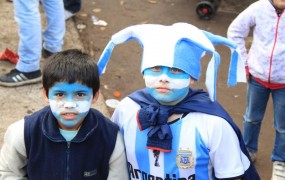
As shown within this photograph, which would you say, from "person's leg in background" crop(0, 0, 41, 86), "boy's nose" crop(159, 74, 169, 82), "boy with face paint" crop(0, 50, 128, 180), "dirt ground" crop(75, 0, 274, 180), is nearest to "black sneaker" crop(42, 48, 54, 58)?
"person's leg in background" crop(0, 0, 41, 86)

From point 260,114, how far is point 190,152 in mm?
1438

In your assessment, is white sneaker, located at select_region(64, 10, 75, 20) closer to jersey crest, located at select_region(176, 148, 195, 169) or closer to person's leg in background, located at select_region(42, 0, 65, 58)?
person's leg in background, located at select_region(42, 0, 65, 58)

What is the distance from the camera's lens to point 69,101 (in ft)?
7.09

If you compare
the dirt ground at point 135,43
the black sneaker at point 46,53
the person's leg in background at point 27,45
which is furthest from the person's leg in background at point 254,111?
the black sneaker at point 46,53

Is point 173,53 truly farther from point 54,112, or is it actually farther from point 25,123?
point 25,123

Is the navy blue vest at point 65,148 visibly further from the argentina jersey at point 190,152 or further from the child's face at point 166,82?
the child's face at point 166,82

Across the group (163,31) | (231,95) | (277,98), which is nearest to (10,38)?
(231,95)

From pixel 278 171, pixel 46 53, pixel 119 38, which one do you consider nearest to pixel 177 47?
pixel 119 38

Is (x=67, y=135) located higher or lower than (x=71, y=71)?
lower

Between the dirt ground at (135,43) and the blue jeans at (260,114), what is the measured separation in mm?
244

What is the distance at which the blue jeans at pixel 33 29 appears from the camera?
13.5 feet

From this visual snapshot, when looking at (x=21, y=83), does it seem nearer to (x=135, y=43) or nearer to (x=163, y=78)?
(x=135, y=43)

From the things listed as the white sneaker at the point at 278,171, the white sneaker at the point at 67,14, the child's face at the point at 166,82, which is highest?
the child's face at the point at 166,82

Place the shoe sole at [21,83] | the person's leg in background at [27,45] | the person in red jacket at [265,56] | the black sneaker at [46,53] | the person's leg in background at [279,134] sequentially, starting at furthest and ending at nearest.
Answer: the black sneaker at [46,53] < the shoe sole at [21,83] < the person's leg in background at [27,45] < the person's leg in background at [279,134] < the person in red jacket at [265,56]
